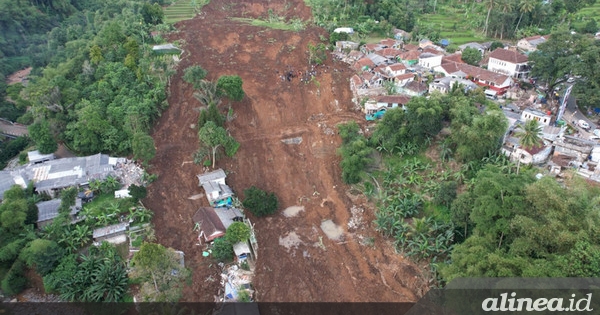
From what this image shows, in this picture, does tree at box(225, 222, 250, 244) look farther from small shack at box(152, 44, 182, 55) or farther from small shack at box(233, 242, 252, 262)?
small shack at box(152, 44, 182, 55)

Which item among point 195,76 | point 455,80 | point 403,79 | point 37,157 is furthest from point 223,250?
point 455,80

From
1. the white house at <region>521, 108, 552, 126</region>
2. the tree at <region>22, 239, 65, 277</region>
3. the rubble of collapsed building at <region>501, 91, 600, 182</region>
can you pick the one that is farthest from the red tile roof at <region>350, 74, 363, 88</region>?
the tree at <region>22, 239, 65, 277</region>

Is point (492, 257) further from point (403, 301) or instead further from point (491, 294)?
point (403, 301)

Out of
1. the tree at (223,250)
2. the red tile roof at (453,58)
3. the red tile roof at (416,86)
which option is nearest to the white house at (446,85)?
the red tile roof at (416,86)

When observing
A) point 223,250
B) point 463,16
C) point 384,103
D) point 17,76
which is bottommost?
point 223,250

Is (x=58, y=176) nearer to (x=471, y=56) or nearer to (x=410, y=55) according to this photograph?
(x=410, y=55)
